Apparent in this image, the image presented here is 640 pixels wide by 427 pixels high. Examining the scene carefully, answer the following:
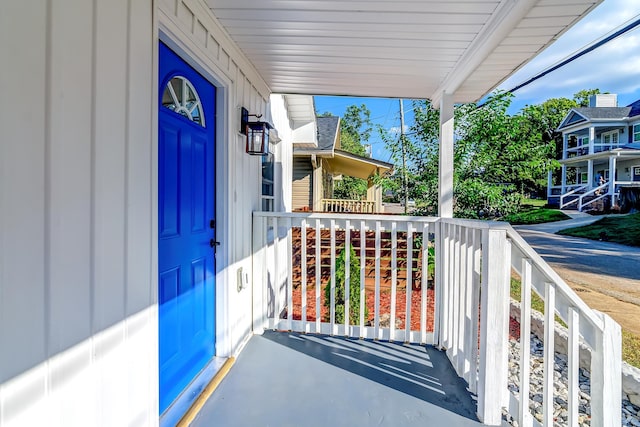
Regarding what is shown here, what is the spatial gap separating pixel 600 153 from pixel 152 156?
2368cm

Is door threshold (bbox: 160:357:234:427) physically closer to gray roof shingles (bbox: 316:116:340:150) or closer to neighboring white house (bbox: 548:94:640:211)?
gray roof shingles (bbox: 316:116:340:150)

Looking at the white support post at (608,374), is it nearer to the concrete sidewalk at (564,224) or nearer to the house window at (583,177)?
the concrete sidewalk at (564,224)

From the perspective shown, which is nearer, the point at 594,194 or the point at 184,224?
the point at 184,224

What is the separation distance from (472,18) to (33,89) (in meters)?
2.24

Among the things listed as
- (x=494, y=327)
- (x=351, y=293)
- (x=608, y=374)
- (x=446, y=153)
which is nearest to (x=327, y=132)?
(x=351, y=293)

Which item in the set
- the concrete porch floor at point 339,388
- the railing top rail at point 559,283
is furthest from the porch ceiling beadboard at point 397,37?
the concrete porch floor at point 339,388

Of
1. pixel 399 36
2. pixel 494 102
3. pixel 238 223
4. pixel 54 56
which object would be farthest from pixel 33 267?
pixel 494 102

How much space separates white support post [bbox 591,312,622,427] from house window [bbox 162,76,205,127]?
2.44m

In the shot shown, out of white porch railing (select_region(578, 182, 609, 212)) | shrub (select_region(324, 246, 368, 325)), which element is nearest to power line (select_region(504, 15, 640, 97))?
shrub (select_region(324, 246, 368, 325))

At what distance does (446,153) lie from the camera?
302cm

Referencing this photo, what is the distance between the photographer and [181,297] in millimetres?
1980

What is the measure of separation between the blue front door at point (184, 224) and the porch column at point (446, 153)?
206cm

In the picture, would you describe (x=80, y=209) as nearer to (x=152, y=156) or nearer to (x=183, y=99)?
(x=152, y=156)

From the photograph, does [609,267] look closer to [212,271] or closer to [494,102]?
[494,102]
